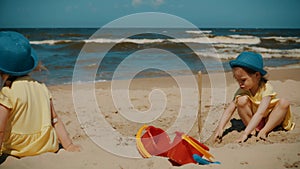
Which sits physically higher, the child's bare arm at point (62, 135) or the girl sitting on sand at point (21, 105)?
the girl sitting on sand at point (21, 105)

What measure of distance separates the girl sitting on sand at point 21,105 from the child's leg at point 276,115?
1977 millimetres

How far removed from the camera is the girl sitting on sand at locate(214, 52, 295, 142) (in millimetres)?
3043

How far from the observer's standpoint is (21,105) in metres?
2.27

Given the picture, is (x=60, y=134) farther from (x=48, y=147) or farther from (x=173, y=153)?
(x=173, y=153)

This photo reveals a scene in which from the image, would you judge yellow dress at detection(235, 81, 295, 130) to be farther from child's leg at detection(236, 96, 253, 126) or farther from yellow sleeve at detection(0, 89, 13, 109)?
yellow sleeve at detection(0, 89, 13, 109)

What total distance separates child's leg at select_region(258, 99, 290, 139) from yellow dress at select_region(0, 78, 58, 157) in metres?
1.98

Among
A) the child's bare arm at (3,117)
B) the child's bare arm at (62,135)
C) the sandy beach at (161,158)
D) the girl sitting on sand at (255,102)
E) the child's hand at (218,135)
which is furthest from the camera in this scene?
the child's hand at (218,135)

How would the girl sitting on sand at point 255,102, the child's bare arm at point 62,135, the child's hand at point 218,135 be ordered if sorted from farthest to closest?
the child's hand at point 218,135
the girl sitting on sand at point 255,102
the child's bare arm at point 62,135

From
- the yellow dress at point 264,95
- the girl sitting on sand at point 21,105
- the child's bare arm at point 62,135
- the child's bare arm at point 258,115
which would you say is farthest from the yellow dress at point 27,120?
the yellow dress at point 264,95

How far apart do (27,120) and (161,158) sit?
1.02 metres

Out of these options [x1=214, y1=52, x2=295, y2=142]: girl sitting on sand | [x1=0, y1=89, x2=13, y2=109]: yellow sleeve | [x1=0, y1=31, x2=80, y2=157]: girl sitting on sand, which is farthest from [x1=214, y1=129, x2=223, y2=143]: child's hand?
[x1=0, y1=89, x2=13, y2=109]: yellow sleeve

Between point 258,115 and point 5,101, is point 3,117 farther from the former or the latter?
point 258,115

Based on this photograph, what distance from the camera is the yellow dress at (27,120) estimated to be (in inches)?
88.5

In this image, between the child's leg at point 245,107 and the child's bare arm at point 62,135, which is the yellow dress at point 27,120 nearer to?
the child's bare arm at point 62,135
